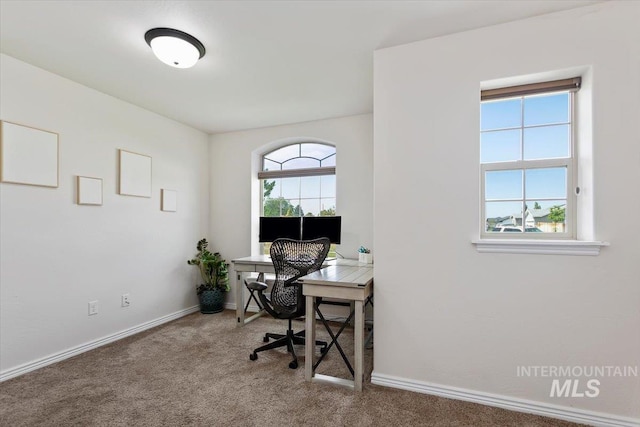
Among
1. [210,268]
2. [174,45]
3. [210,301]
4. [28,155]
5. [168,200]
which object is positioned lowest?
[210,301]

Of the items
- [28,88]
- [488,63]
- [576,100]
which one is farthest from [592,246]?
[28,88]

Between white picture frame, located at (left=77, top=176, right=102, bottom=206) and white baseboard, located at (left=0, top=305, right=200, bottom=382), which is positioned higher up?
white picture frame, located at (left=77, top=176, right=102, bottom=206)

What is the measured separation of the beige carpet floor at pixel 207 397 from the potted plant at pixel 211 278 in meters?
1.12

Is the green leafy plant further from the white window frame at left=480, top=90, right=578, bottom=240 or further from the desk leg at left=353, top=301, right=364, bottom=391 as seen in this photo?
the white window frame at left=480, top=90, right=578, bottom=240

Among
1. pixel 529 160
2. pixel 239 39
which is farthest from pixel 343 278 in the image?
pixel 239 39

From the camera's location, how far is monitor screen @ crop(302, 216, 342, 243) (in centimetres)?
332

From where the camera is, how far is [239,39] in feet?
6.77

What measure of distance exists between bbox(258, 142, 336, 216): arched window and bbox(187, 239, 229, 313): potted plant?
2.99 ft

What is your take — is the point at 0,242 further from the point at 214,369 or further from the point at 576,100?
the point at 576,100

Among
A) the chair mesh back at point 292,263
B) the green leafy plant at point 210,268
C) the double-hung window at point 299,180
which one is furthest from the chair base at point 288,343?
the double-hung window at point 299,180

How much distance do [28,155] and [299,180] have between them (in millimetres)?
2644

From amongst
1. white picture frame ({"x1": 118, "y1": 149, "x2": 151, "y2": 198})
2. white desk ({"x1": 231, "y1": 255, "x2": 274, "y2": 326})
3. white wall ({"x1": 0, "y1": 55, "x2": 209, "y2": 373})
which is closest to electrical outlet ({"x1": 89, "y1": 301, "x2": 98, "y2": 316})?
white wall ({"x1": 0, "y1": 55, "x2": 209, "y2": 373})

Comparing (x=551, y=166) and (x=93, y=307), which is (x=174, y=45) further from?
(x=551, y=166)

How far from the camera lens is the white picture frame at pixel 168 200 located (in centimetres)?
355
